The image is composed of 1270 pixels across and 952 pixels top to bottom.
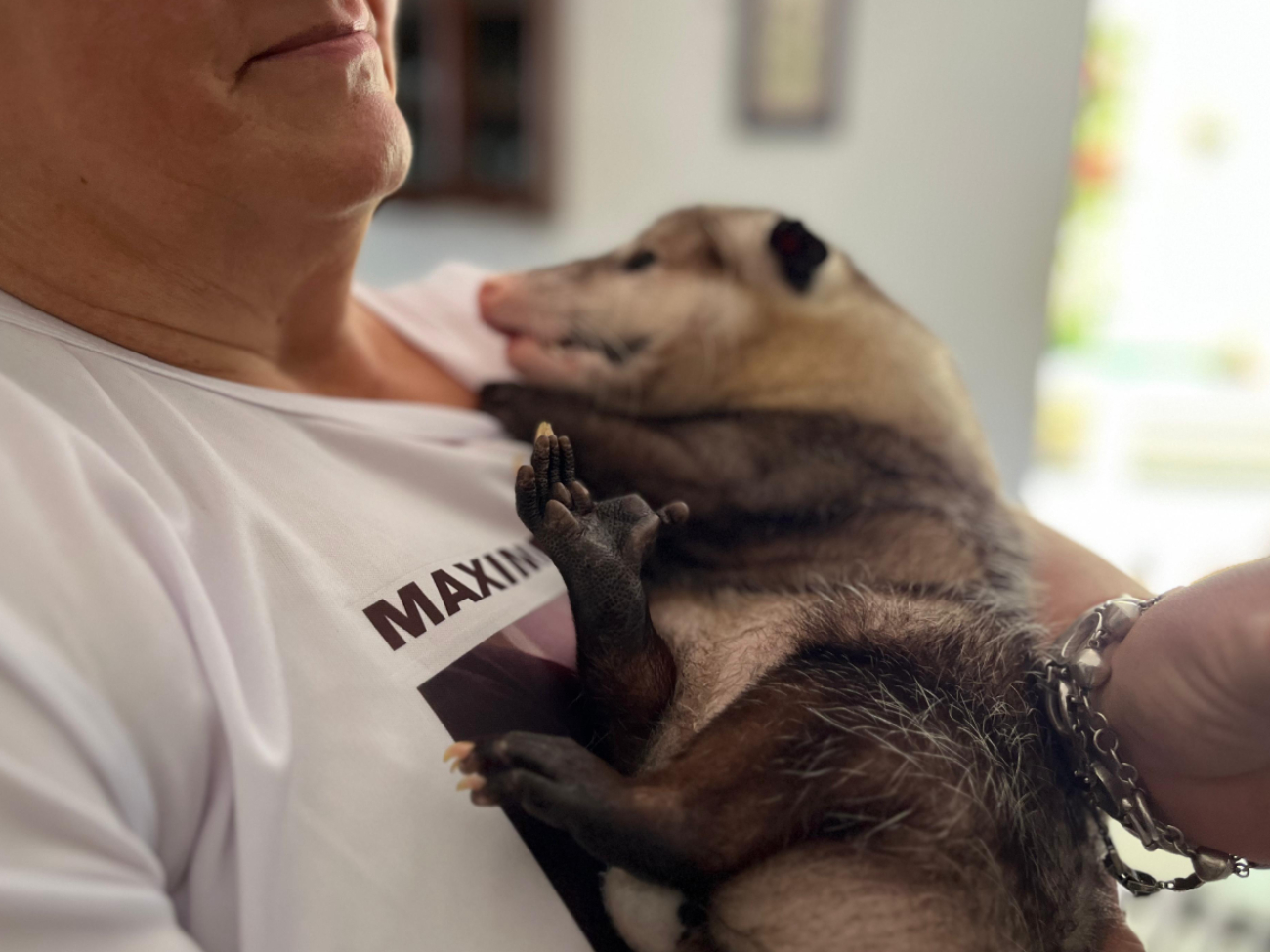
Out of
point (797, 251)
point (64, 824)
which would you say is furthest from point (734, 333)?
point (64, 824)

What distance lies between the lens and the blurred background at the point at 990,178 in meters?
2.93

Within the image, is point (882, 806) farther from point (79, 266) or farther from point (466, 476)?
point (79, 266)

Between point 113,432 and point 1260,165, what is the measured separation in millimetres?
4429

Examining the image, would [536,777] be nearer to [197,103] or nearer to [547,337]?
[197,103]

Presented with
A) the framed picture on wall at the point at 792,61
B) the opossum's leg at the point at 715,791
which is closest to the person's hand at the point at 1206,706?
the opossum's leg at the point at 715,791

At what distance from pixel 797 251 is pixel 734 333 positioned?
14 centimetres

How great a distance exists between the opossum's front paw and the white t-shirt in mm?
82

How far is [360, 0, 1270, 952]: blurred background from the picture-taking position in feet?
9.61

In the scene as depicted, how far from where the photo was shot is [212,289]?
0.79 m

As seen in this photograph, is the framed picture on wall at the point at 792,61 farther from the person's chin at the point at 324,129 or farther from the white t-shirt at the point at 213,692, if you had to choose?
the white t-shirt at the point at 213,692

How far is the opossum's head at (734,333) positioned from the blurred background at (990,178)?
1.54 meters

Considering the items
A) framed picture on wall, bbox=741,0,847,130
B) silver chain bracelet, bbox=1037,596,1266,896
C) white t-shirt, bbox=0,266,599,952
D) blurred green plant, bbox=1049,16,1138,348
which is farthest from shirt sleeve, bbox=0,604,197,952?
blurred green plant, bbox=1049,16,1138,348

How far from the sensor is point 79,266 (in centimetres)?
70

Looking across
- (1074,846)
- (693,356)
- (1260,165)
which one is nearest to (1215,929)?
(1074,846)
